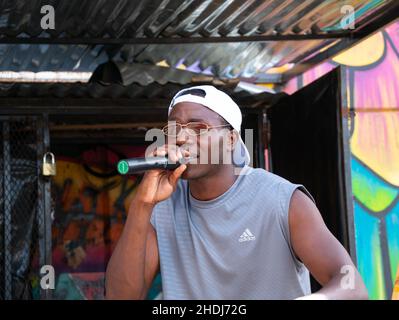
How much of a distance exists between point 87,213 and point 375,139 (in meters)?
3.53

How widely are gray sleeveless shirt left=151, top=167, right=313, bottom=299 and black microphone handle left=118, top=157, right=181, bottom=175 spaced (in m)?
0.33

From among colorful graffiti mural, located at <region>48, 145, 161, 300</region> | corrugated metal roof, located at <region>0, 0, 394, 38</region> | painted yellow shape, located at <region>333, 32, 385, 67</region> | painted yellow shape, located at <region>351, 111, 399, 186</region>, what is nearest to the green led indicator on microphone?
corrugated metal roof, located at <region>0, 0, 394, 38</region>

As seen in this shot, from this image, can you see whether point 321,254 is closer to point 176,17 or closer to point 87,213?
point 176,17

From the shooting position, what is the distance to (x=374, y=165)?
688cm

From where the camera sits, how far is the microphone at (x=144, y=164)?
8.62 feet

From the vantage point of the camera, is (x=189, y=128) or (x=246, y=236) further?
(x=189, y=128)

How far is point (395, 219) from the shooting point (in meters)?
6.89

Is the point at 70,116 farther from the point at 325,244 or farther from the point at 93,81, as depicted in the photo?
the point at 325,244

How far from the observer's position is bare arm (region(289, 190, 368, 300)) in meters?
2.41

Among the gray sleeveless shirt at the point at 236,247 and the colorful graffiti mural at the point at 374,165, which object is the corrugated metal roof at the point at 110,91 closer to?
the colorful graffiti mural at the point at 374,165

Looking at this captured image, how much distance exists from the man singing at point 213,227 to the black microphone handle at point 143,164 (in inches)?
1.0

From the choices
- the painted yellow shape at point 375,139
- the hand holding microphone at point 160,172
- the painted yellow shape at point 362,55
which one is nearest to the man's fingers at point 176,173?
the hand holding microphone at point 160,172

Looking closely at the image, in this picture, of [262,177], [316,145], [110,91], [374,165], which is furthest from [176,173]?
[374,165]
